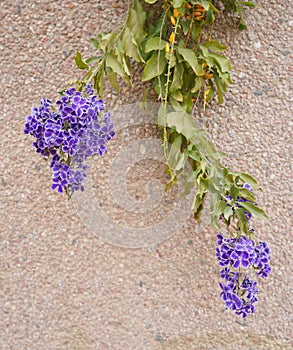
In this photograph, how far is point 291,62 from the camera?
93cm

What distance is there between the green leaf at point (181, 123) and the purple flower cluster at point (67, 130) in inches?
5.9

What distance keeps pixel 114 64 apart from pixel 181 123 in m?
0.17

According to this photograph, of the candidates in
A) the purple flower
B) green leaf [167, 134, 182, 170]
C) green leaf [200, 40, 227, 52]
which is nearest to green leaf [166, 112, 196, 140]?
green leaf [167, 134, 182, 170]

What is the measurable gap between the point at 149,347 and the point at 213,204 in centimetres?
41

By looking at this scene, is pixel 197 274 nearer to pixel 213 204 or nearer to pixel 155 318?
pixel 155 318

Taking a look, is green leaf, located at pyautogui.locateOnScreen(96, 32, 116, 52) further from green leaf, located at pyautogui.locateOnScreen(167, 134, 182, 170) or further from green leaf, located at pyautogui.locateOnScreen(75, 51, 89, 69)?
green leaf, located at pyautogui.locateOnScreen(167, 134, 182, 170)

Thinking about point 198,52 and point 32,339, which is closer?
point 198,52

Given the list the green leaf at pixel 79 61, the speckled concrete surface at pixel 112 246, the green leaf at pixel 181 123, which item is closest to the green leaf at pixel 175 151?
the green leaf at pixel 181 123

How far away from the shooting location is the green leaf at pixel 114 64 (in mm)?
788

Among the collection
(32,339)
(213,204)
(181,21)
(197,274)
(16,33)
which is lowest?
(32,339)

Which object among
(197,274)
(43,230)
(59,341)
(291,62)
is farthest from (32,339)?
(291,62)

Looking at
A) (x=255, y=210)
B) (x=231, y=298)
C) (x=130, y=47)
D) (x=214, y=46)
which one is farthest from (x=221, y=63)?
(x=231, y=298)

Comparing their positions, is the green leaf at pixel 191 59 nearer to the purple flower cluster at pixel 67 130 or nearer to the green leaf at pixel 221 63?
the green leaf at pixel 221 63

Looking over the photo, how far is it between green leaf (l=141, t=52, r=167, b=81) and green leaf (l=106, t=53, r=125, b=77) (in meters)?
0.05
